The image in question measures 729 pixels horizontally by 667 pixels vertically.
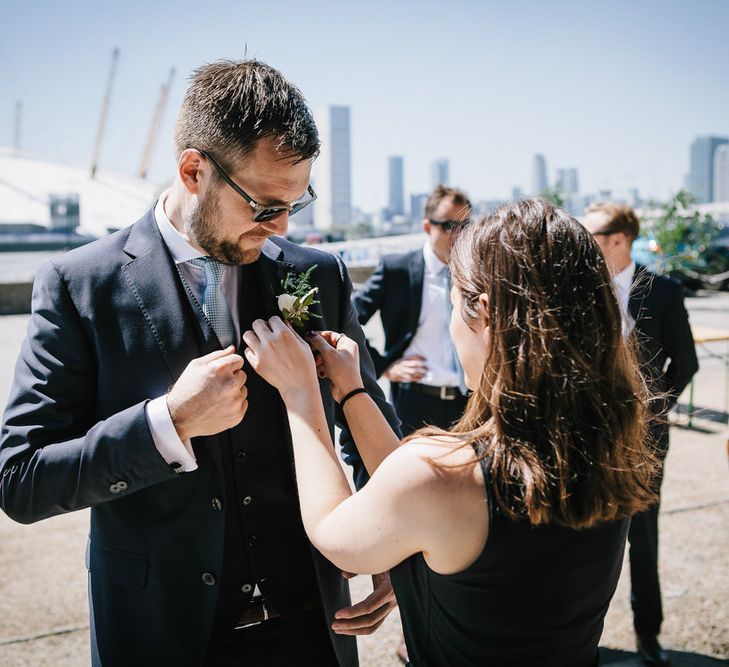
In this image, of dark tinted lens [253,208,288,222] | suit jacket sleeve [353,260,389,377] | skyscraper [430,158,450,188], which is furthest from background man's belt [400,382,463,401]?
skyscraper [430,158,450,188]

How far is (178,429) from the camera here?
1.57 meters

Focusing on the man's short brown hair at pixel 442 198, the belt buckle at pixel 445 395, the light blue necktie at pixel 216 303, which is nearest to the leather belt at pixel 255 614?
the light blue necktie at pixel 216 303

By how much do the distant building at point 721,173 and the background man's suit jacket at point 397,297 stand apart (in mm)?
171108

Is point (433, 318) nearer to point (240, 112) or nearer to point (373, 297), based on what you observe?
point (373, 297)

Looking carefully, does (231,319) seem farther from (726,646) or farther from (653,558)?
(726,646)

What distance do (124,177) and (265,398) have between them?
3697 inches

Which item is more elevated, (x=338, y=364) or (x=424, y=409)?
(x=338, y=364)

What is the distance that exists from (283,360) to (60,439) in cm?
57

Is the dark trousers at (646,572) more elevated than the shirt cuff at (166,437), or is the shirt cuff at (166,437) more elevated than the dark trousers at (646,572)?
the shirt cuff at (166,437)

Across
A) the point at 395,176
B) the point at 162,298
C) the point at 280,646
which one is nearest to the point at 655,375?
the point at 280,646

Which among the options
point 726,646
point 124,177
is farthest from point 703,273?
point 124,177

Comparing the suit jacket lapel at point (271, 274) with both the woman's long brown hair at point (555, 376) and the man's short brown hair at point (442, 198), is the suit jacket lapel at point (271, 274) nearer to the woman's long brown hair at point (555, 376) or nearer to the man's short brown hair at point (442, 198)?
the woman's long brown hair at point (555, 376)

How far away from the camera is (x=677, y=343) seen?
375 centimetres

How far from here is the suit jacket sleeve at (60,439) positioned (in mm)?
1566
